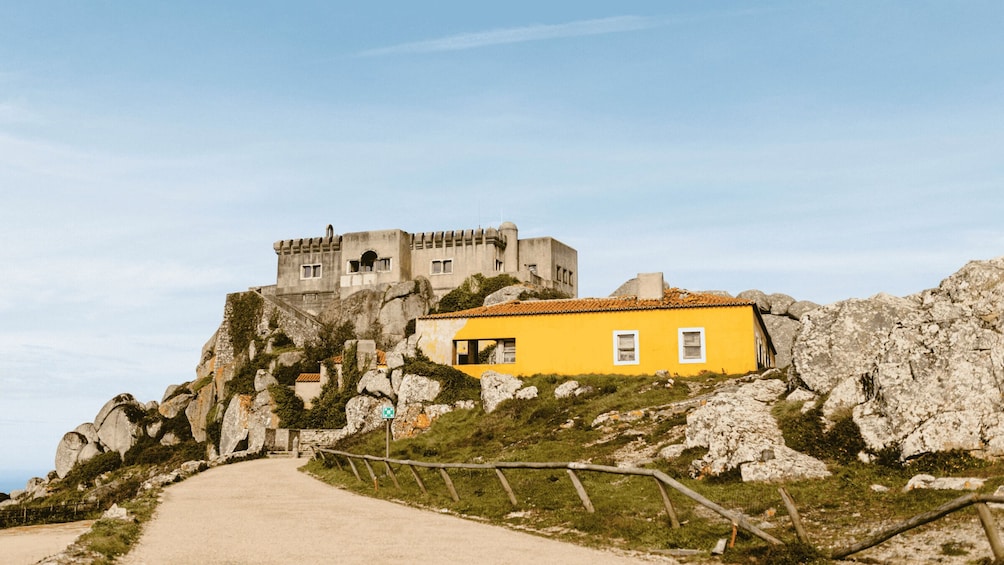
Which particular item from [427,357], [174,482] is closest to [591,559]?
[174,482]

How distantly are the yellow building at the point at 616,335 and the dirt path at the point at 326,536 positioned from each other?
18.1m

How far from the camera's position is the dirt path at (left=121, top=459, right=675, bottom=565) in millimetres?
10805

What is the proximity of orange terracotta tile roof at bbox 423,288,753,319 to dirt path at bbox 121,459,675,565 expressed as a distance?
62.1ft

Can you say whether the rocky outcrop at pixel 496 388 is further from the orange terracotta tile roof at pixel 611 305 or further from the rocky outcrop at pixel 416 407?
the orange terracotta tile roof at pixel 611 305

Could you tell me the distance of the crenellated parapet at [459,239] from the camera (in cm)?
6675

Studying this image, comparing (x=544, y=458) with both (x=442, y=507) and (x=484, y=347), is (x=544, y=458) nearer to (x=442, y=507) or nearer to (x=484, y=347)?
(x=442, y=507)

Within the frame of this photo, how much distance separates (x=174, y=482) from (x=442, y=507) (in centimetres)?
1398

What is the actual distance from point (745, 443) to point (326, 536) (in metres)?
8.26

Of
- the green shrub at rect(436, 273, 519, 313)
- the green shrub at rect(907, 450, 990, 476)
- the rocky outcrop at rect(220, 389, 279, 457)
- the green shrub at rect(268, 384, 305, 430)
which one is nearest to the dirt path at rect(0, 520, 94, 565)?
the green shrub at rect(907, 450, 990, 476)

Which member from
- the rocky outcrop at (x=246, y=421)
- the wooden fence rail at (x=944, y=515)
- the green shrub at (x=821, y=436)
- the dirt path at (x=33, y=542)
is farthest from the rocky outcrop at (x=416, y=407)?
the wooden fence rail at (x=944, y=515)

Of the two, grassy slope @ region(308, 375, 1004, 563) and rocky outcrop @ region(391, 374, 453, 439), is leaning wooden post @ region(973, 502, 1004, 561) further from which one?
rocky outcrop @ region(391, 374, 453, 439)

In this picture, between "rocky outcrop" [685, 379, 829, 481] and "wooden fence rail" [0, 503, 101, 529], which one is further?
"wooden fence rail" [0, 503, 101, 529]

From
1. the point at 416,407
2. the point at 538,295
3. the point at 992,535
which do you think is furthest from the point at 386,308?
the point at 992,535

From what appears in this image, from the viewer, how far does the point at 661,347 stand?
3606 cm
